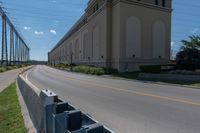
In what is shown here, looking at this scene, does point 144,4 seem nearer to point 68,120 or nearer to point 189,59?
point 189,59

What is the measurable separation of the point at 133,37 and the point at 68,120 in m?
41.2

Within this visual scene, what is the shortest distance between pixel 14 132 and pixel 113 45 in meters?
39.8

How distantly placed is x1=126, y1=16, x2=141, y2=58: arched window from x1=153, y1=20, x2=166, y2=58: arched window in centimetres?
389

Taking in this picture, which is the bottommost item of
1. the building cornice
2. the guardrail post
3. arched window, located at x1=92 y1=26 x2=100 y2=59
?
the guardrail post

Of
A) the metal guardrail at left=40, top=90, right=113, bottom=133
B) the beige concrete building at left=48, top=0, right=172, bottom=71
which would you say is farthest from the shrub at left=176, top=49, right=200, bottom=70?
the metal guardrail at left=40, top=90, right=113, bottom=133

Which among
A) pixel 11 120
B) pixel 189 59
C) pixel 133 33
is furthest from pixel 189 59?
pixel 11 120

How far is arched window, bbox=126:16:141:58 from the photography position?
43.2 metres

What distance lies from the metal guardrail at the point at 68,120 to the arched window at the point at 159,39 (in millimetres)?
43168

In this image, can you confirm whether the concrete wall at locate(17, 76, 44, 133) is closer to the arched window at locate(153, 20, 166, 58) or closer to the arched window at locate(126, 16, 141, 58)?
the arched window at locate(126, 16, 141, 58)

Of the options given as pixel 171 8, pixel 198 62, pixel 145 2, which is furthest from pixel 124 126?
pixel 171 8

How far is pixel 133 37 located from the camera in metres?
43.8

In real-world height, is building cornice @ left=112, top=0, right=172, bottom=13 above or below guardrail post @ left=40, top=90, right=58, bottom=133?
above

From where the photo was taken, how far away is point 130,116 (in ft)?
26.6

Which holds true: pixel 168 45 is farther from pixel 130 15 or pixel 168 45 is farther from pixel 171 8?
pixel 130 15
